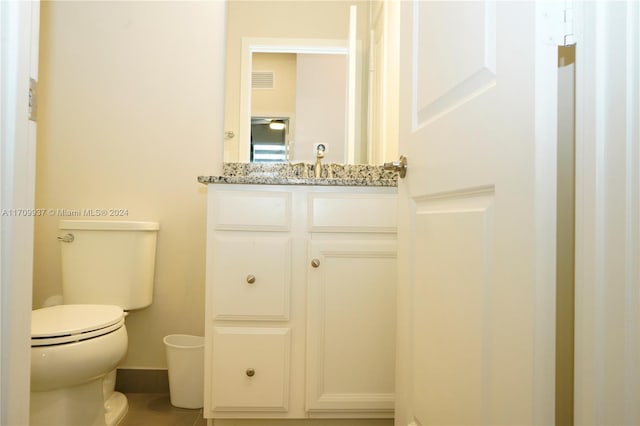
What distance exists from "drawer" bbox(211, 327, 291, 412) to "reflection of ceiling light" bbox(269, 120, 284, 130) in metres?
0.95

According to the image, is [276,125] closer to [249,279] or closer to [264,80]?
[264,80]

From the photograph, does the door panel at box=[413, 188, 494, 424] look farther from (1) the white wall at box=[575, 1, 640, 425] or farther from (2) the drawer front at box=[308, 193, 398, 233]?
(2) the drawer front at box=[308, 193, 398, 233]

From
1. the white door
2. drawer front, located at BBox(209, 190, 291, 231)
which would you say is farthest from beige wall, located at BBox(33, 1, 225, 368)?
the white door

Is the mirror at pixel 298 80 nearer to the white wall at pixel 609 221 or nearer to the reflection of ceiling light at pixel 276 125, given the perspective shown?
the reflection of ceiling light at pixel 276 125

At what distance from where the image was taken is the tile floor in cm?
149

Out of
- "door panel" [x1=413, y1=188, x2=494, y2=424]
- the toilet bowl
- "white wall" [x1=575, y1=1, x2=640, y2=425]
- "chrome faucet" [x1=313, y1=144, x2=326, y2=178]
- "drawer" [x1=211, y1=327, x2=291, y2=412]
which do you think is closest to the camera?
"white wall" [x1=575, y1=1, x2=640, y2=425]

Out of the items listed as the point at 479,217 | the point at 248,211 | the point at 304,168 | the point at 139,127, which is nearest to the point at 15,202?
the point at 479,217

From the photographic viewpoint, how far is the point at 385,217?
51.0 inches

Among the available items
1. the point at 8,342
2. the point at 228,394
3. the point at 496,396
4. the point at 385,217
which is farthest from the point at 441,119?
the point at 228,394

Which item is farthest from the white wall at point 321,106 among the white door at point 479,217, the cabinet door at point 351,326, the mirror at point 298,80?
the white door at point 479,217

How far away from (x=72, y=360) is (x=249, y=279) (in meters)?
0.57

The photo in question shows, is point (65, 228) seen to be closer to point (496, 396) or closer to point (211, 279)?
point (211, 279)

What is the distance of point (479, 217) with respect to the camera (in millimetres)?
595

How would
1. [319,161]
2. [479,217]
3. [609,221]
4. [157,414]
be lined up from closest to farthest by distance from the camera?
[609,221] → [479,217] → [157,414] → [319,161]
